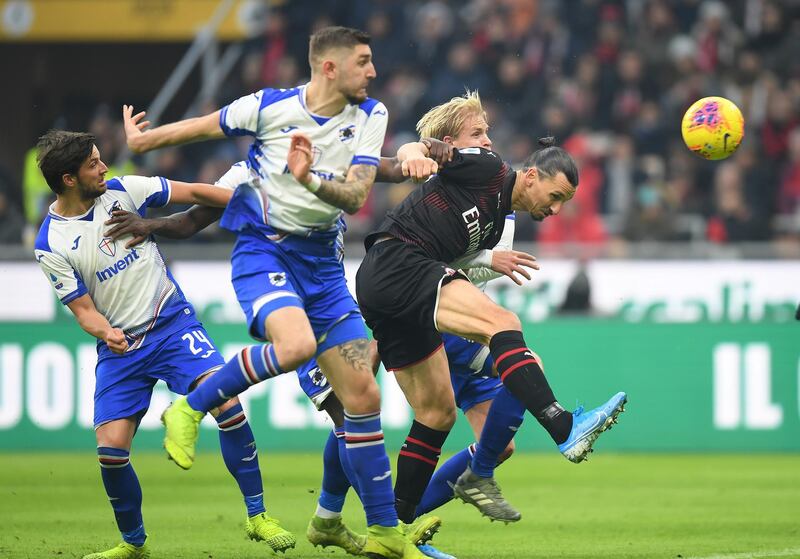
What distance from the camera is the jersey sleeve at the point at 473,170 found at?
757 cm

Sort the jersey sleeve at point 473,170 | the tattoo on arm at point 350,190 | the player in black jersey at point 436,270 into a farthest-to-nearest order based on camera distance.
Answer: the jersey sleeve at point 473,170 < the player in black jersey at point 436,270 < the tattoo on arm at point 350,190

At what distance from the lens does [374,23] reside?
1864cm

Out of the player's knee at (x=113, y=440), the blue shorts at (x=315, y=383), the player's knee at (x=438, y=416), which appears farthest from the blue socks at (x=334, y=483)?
the player's knee at (x=113, y=440)

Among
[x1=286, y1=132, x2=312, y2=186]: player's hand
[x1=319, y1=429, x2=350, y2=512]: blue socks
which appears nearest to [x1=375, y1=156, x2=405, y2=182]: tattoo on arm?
[x1=286, y1=132, x2=312, y2=186]: player's hand

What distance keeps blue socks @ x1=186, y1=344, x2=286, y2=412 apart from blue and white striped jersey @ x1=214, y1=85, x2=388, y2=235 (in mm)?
692

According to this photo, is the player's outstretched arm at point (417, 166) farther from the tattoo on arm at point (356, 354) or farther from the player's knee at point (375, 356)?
the player's knee at point (375, 356)

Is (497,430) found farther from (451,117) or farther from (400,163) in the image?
(451,117)

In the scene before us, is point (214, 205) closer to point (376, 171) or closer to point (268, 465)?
point (376, 171)

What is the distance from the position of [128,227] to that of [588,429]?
9.34ft

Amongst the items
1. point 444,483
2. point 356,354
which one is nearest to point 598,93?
point 444,483

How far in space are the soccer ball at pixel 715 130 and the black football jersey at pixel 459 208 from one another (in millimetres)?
1347

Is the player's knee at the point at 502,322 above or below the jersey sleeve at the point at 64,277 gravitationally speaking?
below

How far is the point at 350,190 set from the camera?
267 inches

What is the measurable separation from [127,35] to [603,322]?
31.2 feet
